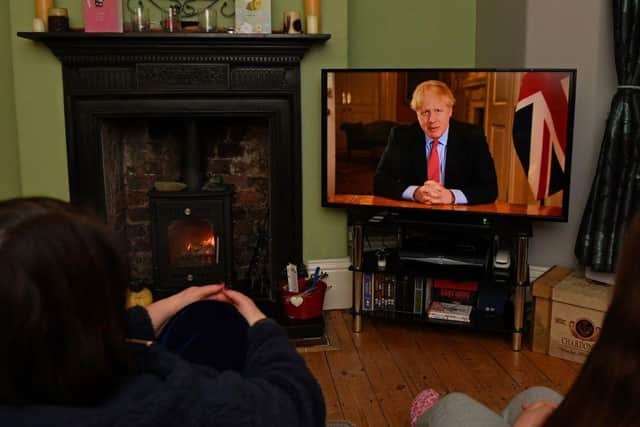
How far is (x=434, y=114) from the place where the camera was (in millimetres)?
3041

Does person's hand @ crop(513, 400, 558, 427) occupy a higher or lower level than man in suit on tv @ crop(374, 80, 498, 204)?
lower

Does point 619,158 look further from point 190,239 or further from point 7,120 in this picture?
point 7,120

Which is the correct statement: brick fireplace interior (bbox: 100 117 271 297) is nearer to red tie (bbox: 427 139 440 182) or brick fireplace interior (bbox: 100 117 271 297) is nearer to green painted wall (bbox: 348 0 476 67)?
green painted wall (bbox: 348 0 476 67)

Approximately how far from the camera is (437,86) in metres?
3.01

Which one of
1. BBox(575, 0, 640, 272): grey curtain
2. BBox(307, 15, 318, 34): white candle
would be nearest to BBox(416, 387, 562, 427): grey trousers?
BBox(575, 0, 640, 272): grey curtain

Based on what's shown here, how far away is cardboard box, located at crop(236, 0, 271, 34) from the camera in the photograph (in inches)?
123

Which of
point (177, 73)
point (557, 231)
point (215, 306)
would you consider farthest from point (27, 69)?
point (557, 231)

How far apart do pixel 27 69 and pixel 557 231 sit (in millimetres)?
2646

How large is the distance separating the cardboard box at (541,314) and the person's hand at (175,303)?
2068 millimetres

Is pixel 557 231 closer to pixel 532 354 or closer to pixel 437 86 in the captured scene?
pixel 532 354

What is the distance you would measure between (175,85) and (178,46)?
0.19m

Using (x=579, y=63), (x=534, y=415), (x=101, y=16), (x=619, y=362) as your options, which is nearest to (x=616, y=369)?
(x=619, y=362)

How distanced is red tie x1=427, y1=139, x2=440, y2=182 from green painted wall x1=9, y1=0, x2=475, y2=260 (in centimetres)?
60

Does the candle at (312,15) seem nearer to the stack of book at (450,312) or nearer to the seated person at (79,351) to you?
the stack of book at (450,312)
